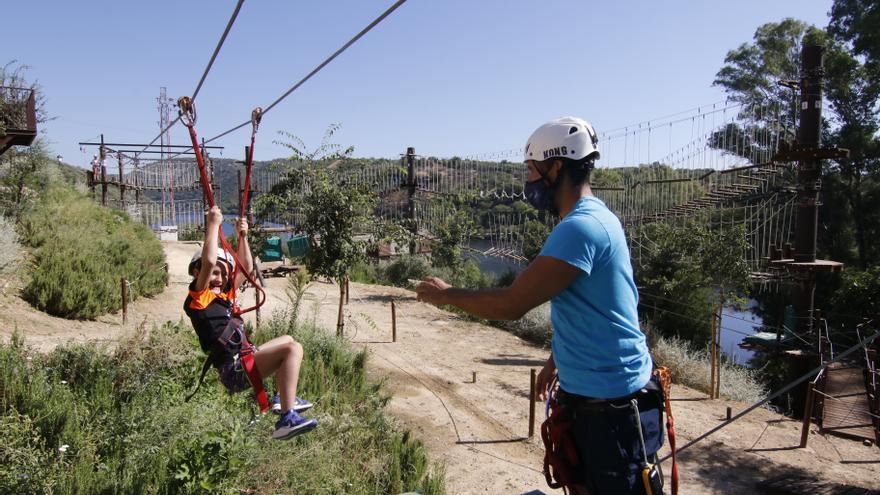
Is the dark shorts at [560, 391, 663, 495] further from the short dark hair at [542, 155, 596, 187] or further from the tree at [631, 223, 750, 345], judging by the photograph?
the tree at [631, 223, 750, 345]

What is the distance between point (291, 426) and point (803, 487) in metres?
5.76

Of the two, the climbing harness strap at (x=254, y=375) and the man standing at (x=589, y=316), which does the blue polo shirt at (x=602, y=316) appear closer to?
the man standing at (x=589, y=316)

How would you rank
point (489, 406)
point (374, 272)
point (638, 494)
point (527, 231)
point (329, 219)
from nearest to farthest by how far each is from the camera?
point (638, 494)
point (489, 406)
point (329, 219)
point (527, 231)
point (374, 272)

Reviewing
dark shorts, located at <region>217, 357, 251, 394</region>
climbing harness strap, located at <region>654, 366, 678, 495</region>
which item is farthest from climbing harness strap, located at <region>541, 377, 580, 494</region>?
dark shorts, located at <region>217, 357, 251, 394</region>

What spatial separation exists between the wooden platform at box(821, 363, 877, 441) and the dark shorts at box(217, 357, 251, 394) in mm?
6292

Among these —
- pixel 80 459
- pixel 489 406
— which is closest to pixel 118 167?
pixel 489 406

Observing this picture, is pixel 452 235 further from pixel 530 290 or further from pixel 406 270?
pixel 530 290

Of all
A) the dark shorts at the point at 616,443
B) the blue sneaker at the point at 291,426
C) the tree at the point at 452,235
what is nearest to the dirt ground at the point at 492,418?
the blue sneaker at the point at 291,426

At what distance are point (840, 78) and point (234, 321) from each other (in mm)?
27695

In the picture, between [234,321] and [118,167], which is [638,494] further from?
[118,167]

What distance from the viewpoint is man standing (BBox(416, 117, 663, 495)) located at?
209 cm

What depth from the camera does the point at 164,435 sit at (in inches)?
176

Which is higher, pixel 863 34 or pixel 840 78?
pixel 863 34

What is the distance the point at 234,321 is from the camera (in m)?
4.15
